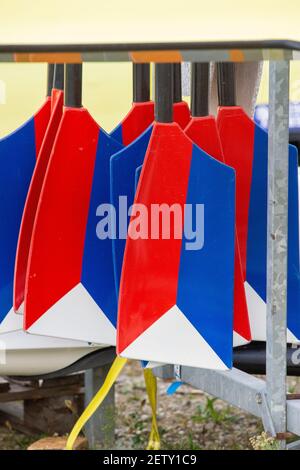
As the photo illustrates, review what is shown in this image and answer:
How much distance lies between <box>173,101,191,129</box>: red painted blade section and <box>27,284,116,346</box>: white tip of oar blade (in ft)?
1.20

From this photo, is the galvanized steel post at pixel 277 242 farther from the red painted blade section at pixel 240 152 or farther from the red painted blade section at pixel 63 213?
the red painted blade section at pixel 63 213

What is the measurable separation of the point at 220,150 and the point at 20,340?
65cm

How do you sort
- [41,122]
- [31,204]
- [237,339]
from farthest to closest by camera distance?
[41,122], [31,204], [237,339]

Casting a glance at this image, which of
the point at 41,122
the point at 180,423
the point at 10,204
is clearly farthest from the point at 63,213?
the point at 180,423

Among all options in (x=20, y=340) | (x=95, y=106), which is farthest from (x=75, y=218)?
(x=95, y=106)

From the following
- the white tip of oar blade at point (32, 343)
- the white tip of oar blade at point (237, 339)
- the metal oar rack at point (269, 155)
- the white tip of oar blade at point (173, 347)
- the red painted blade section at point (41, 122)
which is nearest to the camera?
the metal oar rack at point (269, 155)

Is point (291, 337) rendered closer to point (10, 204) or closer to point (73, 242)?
point (73, 242)

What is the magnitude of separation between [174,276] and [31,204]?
334 millimetres

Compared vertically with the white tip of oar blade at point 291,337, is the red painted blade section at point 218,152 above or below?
above

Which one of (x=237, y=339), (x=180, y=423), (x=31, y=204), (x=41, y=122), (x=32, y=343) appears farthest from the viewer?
(x=180, y=423)

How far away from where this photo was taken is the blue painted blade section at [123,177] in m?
1.68

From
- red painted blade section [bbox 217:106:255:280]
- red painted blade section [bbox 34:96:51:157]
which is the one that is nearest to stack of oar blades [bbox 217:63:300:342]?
red painted blade section [bbox 217:106:255:280]

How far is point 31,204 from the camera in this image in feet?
5.85

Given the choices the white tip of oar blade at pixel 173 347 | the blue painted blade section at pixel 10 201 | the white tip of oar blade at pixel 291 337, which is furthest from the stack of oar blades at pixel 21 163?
the white tip of oar blade at pixel 291 337
